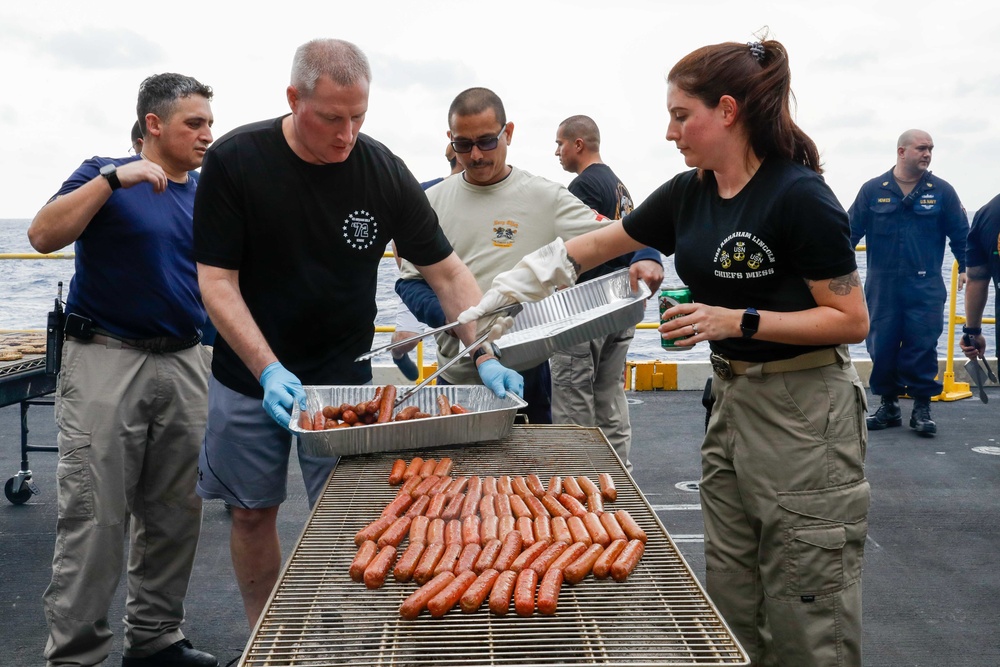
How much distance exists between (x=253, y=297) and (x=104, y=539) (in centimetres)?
119

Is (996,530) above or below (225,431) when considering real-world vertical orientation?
below

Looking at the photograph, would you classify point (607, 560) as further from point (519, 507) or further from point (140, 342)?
point (140, 342)

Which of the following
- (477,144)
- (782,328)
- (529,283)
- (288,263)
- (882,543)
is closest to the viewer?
(782,328)

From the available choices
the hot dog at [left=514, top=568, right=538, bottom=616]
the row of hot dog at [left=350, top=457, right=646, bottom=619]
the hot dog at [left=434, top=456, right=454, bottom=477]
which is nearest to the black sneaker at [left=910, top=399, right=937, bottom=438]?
the row of hot dog at [left=350, top=457, right=646, bottom=619]

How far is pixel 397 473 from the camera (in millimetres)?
2729

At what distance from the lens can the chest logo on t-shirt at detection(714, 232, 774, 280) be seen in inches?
97.1

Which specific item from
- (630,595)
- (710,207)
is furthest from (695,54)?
(630,595)

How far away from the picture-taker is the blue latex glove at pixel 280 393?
2.75 metres

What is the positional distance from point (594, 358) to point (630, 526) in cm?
322

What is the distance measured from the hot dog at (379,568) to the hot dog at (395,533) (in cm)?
9

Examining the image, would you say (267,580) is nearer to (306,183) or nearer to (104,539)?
(104,539)

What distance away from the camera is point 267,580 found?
328cm

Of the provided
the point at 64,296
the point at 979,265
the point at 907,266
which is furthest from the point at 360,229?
the point at 64,296

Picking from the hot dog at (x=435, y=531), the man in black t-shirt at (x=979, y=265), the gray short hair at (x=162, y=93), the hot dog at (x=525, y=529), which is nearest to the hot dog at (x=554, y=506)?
the hot dog at (x=525, y=529)
